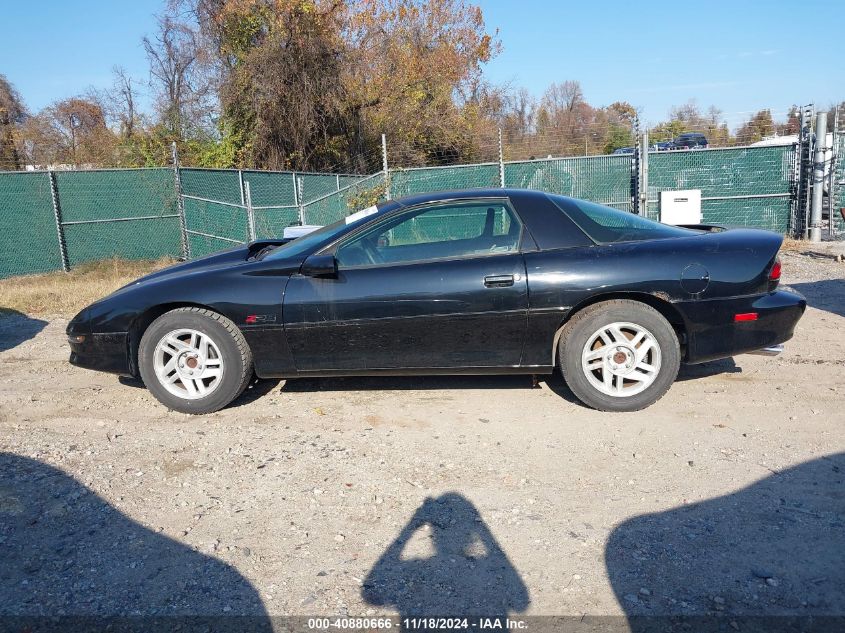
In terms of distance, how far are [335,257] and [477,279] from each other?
977 mm

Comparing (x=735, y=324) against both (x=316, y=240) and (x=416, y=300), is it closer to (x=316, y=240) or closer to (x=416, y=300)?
(x=416, y=300)

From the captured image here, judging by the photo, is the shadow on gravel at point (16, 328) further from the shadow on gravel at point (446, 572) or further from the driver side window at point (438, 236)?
the shadow on gravel at point (446, 572)

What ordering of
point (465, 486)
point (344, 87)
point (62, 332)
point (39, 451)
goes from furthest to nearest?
1. point (344, 87)
2. point (62, 332)
3. point (39, 451)
4. point (465, 486)

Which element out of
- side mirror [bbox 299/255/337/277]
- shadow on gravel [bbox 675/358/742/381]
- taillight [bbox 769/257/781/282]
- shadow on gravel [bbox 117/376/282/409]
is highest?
side mirror [bbox 299/255/337/277]

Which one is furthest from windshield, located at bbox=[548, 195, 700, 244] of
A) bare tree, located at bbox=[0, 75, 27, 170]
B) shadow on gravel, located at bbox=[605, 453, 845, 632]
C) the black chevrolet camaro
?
bare tree, located at bbox=[0, 75, 27, 170]

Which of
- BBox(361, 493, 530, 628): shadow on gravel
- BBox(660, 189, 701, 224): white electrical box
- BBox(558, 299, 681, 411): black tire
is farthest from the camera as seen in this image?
BBox(660, 189, 701, 224): white electrical box

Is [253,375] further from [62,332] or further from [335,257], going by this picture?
[62,332]


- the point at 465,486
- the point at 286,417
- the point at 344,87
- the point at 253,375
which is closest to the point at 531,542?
the point at 465,486

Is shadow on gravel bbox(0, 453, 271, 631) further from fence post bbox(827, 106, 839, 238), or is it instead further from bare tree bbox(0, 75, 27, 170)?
bare tree bbox(0, 75, 27, 170)

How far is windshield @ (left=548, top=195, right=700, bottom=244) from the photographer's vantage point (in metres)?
4.61

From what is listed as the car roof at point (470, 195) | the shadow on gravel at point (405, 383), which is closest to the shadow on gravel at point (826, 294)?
the shadow on gravel at point (405, 383)

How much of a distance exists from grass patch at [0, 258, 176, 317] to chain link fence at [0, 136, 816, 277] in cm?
52

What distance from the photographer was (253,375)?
4.88m

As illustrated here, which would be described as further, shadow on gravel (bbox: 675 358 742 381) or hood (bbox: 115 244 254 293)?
shadow on gravel (bbox: 675 358 742 381)
